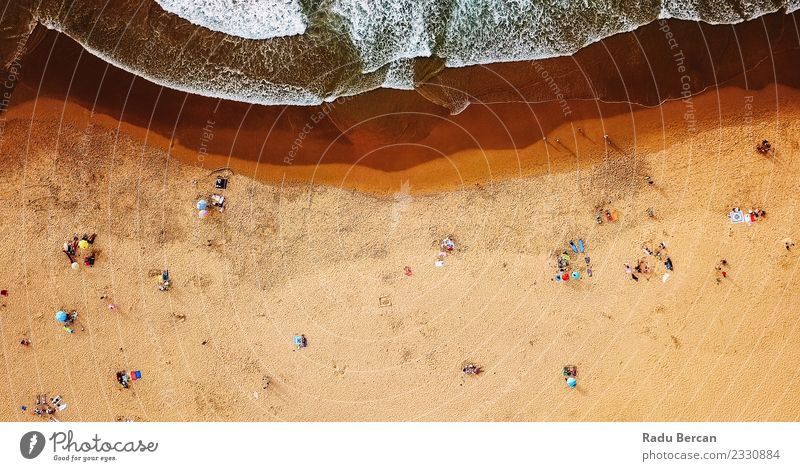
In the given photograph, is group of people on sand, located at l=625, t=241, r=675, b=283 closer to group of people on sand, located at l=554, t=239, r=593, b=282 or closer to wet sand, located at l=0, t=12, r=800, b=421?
wet sand, located at l=0, t=12, r=800, b=421

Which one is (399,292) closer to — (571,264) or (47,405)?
(571,264)

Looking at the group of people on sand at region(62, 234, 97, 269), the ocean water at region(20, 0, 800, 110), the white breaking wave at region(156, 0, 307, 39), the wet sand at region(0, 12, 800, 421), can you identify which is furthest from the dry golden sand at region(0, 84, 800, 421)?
the white breaking wave at region(156, 0, 307, 39)

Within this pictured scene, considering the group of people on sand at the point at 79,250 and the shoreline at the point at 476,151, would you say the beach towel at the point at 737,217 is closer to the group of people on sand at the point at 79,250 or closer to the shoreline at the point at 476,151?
the shoreline at the point at 476,151

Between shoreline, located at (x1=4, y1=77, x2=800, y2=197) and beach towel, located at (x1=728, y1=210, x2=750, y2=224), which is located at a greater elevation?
shoreline, located at (x1=4, y1=77, x2=800, y2=197)

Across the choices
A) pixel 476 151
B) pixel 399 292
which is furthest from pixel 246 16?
pixel 399 292
